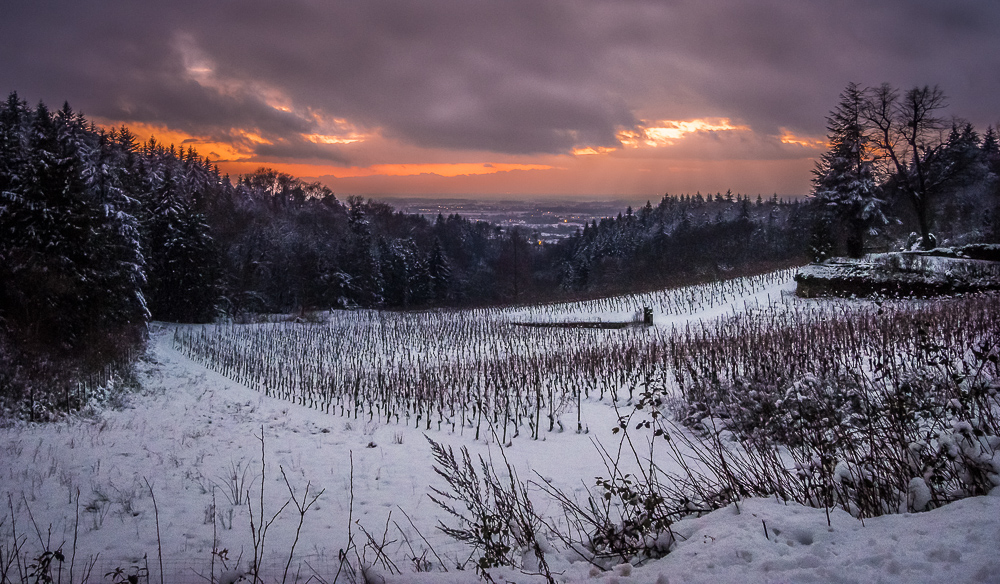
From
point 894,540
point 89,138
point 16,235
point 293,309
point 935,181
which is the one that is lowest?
point 293,309

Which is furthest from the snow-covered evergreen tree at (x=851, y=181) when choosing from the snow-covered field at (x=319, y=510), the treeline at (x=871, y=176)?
the snow-covered field at (x=319, y=510)

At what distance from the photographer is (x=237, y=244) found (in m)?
45.0

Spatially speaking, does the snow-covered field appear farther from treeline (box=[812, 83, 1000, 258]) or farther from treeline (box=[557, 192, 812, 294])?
treeline (box=[557, 192, 812, 294])

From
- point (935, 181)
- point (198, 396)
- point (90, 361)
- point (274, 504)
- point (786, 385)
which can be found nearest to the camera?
point (274, 504)

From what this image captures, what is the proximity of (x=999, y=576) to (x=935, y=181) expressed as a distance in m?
35.9

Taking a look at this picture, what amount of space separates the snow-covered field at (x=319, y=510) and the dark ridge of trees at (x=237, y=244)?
3096 millimetres

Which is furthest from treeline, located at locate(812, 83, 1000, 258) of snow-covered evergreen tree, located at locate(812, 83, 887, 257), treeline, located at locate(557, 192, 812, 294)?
treeline, located at locate(557, 192, 812, 294)

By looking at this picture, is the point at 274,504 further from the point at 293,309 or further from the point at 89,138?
the point at 89,138

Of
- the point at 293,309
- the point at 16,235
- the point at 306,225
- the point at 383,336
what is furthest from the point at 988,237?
the point at 306,225

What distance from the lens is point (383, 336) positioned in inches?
916

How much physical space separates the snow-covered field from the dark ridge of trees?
3096mm

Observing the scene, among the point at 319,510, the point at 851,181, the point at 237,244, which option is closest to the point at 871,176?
the point at 851,181

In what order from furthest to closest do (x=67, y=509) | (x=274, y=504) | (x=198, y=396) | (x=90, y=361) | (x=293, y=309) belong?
(x=293, y=309) < (x=90, y=361) < (x=198, y=396) < (x=274, y=504) < (x=67, y=509)

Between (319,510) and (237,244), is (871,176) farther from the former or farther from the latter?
(237,244)
